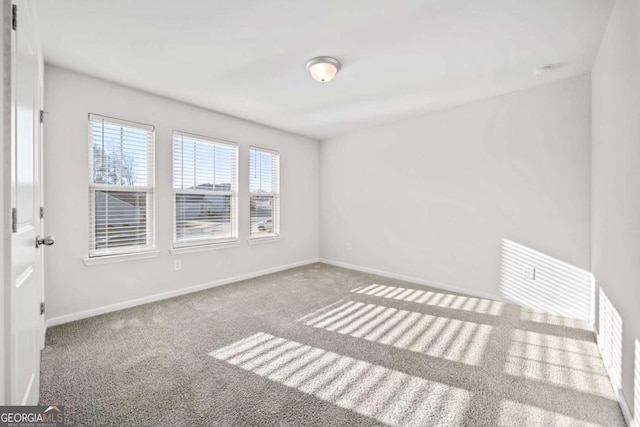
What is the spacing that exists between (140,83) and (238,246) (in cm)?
237

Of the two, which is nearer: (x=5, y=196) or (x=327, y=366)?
(x=5, y=196)

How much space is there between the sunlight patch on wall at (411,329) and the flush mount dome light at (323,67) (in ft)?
7.80

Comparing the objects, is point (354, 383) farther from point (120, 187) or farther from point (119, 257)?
point (120, 187)

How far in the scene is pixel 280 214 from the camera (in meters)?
4.86

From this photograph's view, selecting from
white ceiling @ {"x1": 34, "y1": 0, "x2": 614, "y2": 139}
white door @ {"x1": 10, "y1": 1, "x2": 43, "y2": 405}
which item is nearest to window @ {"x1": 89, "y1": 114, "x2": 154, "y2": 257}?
white ceiling @ {"x1": 34, "y1": 0, "x2": 614, "y2": 139}

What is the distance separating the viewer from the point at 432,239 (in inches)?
156

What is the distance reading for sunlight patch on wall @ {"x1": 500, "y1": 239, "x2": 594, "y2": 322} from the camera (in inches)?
110

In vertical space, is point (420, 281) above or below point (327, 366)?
above

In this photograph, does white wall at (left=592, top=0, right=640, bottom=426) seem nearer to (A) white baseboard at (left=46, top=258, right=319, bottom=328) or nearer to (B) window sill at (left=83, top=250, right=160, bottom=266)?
(A) white baseboard at (left=46, top=258, right=319, bottom=328)

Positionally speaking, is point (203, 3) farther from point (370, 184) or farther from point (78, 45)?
point (370, 184)

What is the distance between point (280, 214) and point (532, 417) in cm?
397

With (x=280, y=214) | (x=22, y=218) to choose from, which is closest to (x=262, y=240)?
(x=280, y=214)

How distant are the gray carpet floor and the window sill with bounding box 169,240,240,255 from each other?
629mm

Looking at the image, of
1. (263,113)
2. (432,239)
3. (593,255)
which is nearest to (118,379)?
(263,113)
